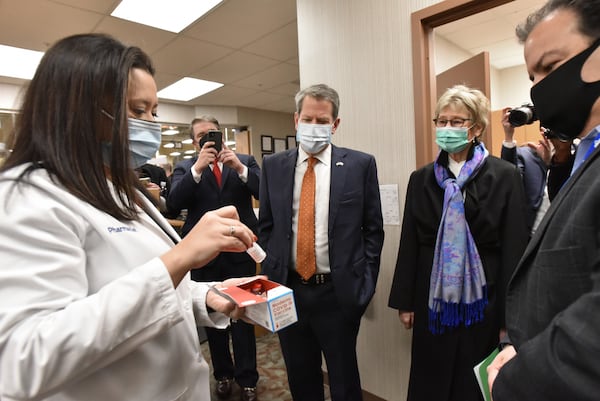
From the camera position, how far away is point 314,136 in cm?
160

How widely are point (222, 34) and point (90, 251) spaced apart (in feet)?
11.3

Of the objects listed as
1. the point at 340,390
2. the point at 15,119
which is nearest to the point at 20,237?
the point at 15,119

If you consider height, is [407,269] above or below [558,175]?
below

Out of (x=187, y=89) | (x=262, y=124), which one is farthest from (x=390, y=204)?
(x=262, y=124)

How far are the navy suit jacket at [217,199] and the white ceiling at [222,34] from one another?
55.3 inches

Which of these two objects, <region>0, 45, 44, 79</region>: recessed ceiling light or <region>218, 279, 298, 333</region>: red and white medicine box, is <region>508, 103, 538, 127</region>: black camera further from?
<region>0, 45, 44, 79</region>: recessed ceiling light

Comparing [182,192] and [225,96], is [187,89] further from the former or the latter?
[182,192]

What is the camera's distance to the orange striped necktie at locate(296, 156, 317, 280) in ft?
5.00

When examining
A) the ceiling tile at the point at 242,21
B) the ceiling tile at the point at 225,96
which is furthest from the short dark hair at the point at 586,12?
the ceiling tile at the point at 225,96

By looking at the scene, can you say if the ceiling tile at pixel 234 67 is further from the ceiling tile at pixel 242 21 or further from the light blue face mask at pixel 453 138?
the light blue face mask at pixel 453 138

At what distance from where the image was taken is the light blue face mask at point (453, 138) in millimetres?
1480

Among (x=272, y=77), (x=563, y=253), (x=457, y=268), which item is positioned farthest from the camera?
(x=272, y=77)

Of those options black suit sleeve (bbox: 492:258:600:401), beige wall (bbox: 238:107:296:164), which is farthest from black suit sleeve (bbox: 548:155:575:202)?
beige wall (bbox: 238:107:296:164)

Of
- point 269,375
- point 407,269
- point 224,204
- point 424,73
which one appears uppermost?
point 424,73
